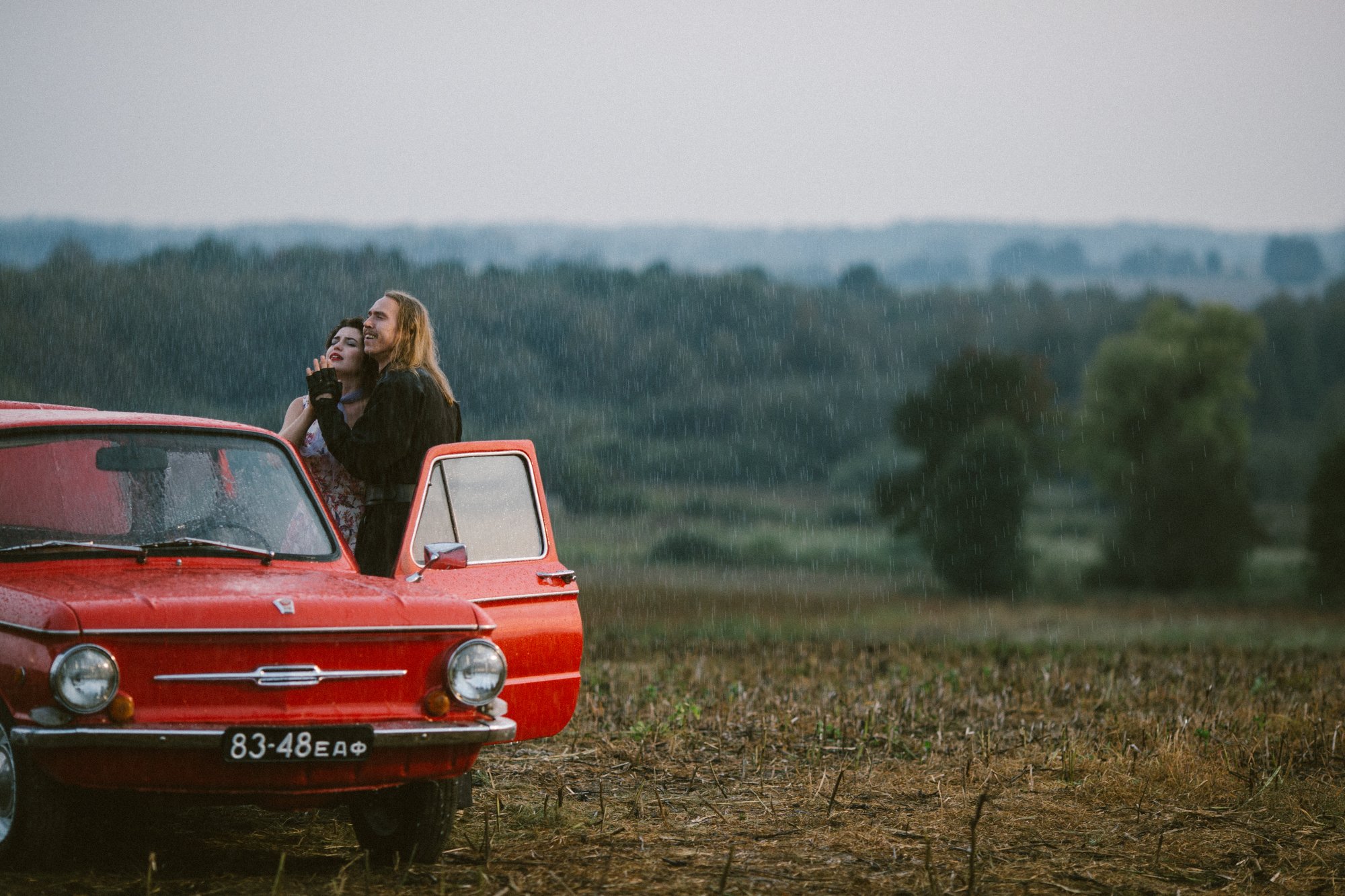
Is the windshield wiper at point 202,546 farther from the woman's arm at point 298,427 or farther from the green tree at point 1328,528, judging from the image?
the green tree at point 1328,528

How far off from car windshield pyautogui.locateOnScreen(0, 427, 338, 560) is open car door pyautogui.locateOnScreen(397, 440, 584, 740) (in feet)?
1.64

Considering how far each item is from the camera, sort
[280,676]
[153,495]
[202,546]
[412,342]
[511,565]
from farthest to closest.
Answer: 1. [412,342]
2. [511,565]
3. [153,495]
4. [202,546]
5. [280,676]

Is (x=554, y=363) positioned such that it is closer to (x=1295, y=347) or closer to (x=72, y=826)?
(x=1295, y=347)

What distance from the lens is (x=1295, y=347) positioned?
159500mm

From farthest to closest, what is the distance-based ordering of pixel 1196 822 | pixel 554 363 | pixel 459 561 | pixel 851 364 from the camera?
pixel 851 364 < pixel 554 363 < pixel 1196 822 < pixel 459 561

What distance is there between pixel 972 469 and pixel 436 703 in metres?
77.7

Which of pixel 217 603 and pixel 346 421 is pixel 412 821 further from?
pixel 346 421

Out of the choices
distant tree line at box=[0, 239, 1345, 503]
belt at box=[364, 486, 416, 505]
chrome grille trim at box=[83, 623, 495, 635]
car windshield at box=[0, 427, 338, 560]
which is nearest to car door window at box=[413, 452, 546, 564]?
belt at box=[364, 486, 416, 505]

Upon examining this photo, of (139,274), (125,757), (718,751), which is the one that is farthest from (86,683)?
(139,274)

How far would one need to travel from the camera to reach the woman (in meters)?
7.61

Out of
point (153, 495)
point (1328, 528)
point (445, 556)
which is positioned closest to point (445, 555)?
point (445, 556)

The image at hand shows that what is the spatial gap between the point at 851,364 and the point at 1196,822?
14706 cm

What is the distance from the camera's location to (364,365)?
793cm

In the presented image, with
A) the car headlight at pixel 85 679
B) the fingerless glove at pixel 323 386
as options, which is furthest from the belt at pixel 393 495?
the car headlight at pixel 85 679
